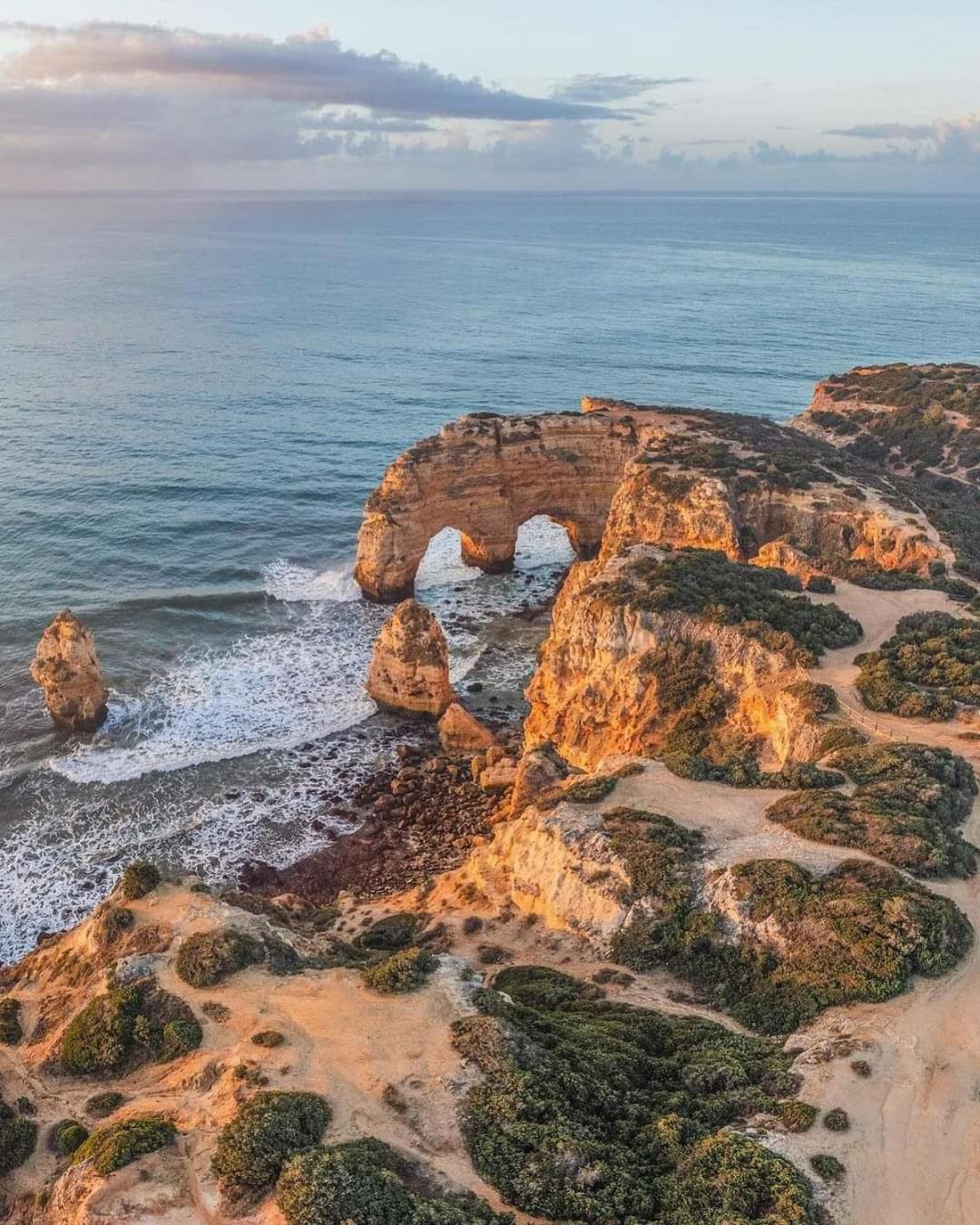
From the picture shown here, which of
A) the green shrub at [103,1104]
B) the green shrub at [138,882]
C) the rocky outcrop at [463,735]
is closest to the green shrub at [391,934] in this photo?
the green shrub at [138,882]

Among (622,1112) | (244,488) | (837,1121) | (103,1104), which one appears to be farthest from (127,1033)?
(244,488)

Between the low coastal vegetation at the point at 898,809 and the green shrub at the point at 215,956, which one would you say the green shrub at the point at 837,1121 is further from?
the green shrub at the point at 215,956

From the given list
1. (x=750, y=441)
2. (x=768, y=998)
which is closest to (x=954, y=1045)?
(x=768, y=998)

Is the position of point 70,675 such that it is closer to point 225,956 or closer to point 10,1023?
point 10,1023

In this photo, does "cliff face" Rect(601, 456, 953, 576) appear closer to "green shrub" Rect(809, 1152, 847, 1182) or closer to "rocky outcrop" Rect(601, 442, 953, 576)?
"rocky outcrop" Rect(601, 442, 953, 576)

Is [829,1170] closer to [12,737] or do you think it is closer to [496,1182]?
[496,1182]

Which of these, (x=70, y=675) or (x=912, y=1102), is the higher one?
(x=912, y=1102)
